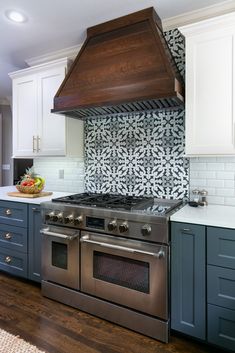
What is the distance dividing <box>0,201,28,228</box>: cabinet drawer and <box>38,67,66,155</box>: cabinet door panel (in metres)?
0.67

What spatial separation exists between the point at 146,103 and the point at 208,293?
5.10 ft

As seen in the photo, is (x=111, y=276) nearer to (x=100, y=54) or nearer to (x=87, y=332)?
(x=87, y=332)

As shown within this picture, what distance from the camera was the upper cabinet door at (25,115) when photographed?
2.95m

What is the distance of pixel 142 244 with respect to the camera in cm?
187

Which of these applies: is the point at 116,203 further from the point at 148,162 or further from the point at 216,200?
the point at 216,200

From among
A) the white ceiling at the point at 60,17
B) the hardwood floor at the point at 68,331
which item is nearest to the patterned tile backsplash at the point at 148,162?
the white ceiling at the point at 60,17

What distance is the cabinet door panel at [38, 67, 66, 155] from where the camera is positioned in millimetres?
2740

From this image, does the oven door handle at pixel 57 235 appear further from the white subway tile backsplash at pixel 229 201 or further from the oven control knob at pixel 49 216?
the white subway tile backsplash at pixel 229 201

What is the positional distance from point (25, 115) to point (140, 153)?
1.53 m

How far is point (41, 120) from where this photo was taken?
2.89 meters

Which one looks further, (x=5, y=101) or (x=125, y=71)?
(x=5, y=101)

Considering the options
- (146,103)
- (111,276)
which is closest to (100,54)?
(146,103)

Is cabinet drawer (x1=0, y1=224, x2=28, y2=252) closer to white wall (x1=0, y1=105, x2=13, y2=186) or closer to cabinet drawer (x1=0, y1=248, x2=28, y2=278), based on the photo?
cabinet drawer (x1=0, y1=248, x2=28, y2=278)

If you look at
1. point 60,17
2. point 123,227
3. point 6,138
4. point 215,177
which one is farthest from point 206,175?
point 6,138
